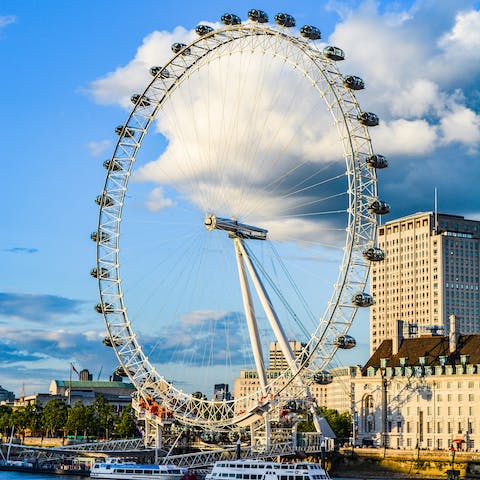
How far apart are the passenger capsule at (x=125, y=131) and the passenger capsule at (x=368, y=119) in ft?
82.5

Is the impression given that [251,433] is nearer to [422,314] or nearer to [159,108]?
[159,108]

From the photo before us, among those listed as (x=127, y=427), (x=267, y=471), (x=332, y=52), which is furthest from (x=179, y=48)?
(x=127, y=427)

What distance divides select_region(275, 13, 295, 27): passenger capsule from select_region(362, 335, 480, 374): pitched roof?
131 feet

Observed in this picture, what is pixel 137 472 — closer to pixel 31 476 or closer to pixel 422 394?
pixel 31 476

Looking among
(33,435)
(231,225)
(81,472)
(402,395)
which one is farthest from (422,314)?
(231,225)

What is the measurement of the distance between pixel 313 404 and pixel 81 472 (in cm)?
2867

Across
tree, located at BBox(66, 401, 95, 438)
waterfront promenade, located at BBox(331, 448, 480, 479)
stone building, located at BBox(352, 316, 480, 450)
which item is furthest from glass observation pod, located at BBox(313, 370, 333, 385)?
tree, located at BBox(66, 401, 95, 438)

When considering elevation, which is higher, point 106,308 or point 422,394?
point 106,308

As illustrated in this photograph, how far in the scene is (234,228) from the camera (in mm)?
82312

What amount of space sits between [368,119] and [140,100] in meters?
24.1

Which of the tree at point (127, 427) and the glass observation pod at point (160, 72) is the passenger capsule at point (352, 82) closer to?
the glass observation pod at point (160, 72)

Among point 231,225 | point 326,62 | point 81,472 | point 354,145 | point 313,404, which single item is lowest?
point 81,472

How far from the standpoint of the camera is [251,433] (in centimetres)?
8781

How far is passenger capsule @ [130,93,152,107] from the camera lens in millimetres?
89875
